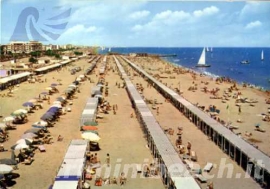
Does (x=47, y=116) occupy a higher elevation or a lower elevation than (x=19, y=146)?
higher

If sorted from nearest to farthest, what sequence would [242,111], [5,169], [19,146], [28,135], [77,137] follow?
1. [5,169]
2. [19,146]
3. [28,135]
4. [77,137]
5. [242,111]

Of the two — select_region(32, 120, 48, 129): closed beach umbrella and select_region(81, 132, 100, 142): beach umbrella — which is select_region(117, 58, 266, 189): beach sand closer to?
select_region(81, 132, 100, 142): beach umbrella

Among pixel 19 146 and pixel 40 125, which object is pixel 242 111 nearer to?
pixel 40 125

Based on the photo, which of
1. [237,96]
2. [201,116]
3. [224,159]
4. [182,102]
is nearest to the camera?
[224,159]

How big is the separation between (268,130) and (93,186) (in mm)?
16285

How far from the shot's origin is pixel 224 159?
827 inches

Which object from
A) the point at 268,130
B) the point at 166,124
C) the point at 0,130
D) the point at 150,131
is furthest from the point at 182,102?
the point at 0,130

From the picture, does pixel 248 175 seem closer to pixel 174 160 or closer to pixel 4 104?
pixel 174 160

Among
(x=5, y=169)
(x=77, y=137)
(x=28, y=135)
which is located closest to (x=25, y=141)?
(x=28, y=135)

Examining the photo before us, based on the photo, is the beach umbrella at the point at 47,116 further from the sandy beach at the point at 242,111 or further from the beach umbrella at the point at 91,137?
the sandy beach at the point at 242,111

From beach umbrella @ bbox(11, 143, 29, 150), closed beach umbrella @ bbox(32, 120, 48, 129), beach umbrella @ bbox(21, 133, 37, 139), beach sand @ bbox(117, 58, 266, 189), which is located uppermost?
closed beach umbrella @ bbox(32, 120, 48, 129)

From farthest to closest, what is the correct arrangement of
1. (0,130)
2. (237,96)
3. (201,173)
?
(237,96) → (0,130) → (201,173)

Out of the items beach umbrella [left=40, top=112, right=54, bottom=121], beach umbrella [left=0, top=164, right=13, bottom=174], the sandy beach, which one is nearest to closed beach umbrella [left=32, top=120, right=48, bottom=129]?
beach umbrella [left=40, top=112, right=54, bottom=121]

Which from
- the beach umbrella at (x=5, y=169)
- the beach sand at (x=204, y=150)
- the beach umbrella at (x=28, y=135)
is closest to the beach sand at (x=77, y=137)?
the beach umbrella at (x=5, y=169)
